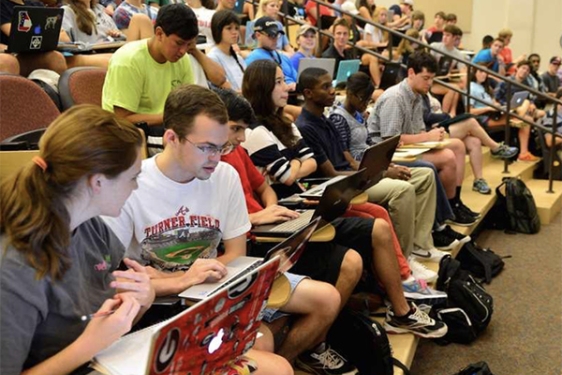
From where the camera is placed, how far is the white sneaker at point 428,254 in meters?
3.62

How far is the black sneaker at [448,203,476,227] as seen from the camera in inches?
172

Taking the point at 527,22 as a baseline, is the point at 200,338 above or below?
above

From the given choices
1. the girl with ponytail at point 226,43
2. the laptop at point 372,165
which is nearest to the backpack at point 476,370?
the laptop at point 372,165

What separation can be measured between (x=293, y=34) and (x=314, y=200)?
5004 millimetres

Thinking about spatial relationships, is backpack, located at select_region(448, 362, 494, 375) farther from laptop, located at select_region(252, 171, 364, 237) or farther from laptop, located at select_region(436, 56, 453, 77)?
laptop, located at select_region(436, 56, 453, 77)

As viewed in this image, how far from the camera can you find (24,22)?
9.25 ft

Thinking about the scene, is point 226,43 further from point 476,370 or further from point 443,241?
point 476,370

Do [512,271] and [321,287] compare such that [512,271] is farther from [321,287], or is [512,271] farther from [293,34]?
[293,34]

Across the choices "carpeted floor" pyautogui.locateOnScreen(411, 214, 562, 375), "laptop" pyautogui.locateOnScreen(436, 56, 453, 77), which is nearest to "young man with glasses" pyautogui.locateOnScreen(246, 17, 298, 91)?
"carpeted floor" pyautogui.locateOnScreen(411, 214, 562, 375)

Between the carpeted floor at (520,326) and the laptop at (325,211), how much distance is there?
3.14 ft

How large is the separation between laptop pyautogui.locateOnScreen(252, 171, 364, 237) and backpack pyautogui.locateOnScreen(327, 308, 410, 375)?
16.5 inches

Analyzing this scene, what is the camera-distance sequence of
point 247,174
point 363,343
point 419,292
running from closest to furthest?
point 363,343 < point 247,174 < point 419,292

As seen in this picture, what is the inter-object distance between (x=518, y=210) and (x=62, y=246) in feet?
14.2

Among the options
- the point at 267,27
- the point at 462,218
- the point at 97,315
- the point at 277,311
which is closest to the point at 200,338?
the point at 97,315
